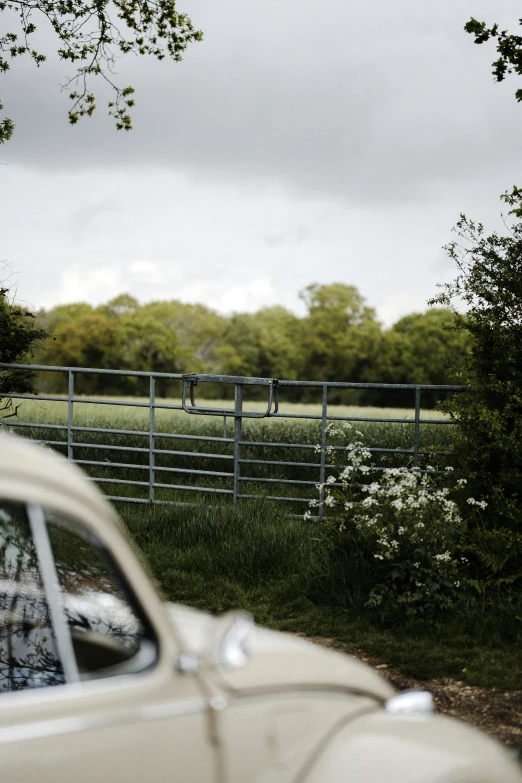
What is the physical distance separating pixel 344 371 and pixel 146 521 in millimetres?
73799

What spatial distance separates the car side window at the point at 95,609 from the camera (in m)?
1.80

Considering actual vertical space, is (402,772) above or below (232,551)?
above

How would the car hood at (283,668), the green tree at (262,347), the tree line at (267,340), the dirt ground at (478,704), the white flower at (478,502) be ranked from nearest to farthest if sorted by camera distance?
1. the car hood at (283,668)
2. the dirt ground at (478,704)
3. the white flower at (478,502)
4. the tree line at (267,340)
5. the green tree at (262,347)

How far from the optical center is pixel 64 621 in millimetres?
1959

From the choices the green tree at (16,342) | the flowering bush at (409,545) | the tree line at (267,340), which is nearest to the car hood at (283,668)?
the flowering bush at (409,545)

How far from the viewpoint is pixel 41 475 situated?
1743 millimetres

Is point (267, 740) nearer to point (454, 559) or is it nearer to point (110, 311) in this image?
point (454, 559)

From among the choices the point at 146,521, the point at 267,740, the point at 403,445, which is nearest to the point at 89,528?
the point at 267,740

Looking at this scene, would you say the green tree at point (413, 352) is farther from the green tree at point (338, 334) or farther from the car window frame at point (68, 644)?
the car window frame at point (68, 644)

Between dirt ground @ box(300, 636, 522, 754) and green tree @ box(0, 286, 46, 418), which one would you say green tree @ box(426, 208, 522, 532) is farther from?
green tree @ box(0, 286, 46, 418)

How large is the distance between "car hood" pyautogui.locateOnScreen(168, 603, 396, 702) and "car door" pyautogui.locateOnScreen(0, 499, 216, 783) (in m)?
0.12

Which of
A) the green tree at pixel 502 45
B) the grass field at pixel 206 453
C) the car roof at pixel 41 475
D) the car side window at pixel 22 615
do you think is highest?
the green tree at pixel 502 45

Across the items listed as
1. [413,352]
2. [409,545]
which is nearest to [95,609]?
[409,545]

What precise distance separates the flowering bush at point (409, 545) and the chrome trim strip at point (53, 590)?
182 inches
